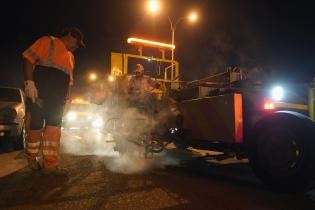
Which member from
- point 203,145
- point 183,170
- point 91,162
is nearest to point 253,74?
point 203,145

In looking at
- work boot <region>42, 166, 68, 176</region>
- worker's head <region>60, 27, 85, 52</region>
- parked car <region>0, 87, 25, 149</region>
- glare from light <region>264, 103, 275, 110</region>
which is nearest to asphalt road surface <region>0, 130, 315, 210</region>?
work boot <region>42, 166, 68, 176</region>

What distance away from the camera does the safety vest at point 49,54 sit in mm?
4316

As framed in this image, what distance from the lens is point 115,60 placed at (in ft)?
27.0

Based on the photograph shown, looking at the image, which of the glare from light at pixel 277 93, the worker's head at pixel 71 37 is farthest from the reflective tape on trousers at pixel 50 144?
the glare from light at pixel 277 93

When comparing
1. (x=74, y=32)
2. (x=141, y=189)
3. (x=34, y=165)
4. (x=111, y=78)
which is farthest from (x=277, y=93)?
(x=111, y=78)

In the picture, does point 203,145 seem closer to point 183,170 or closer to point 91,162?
point 183,170

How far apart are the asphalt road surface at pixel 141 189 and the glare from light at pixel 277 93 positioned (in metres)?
1.12

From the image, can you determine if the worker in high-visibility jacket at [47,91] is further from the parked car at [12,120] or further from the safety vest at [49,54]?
the parked car at [12,120]

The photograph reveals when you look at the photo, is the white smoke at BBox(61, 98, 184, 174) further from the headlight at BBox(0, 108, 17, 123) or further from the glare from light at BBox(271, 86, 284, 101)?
the headlight at BBox(0, 108, 17, 123)

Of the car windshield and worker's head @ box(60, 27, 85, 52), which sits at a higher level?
worker's head @ box(60, 27, 85, 52)

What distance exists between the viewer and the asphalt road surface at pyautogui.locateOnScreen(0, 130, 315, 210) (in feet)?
10.5

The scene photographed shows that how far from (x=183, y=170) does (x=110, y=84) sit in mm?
3437

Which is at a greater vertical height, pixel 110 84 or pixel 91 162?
pixel 110 84

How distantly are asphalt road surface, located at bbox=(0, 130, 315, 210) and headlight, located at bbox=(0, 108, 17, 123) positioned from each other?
89.8 inches
